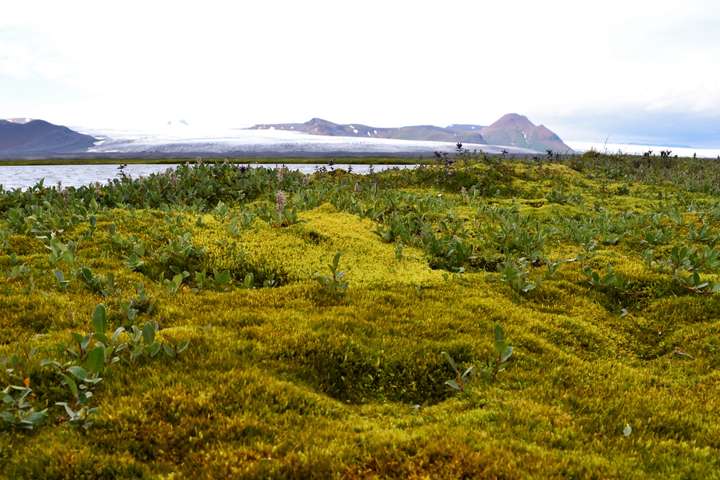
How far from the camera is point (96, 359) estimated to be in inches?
197

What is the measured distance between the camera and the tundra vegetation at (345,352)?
4492mm

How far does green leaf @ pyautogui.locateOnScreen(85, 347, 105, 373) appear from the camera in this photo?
16.4 feet

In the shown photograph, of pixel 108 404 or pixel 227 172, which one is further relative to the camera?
pixel 227 172

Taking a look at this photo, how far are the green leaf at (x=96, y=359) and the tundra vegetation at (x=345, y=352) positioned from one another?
0.10 feet

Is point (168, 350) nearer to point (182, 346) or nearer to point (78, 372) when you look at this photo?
point (182, 346)

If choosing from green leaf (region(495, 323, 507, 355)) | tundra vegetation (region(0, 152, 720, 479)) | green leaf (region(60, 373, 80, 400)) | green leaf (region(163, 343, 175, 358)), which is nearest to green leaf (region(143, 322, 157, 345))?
tundra vegetation (region(0, 152, 720, 479))

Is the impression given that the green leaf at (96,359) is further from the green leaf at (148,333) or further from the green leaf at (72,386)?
the green leaf at (148,333)

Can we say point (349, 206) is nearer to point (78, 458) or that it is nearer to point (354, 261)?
point (354, 261)

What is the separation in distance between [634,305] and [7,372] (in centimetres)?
976

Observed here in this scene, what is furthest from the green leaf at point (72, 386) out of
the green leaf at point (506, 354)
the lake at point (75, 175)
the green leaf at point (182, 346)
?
the lake at point (75, 175)

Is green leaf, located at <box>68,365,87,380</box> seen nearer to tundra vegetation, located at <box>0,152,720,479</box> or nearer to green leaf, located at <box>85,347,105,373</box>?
tundra vegetation, located at <box>0,152,720,479</box>

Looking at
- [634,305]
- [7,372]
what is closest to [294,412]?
[7,372]

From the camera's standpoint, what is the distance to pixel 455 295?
8805mm

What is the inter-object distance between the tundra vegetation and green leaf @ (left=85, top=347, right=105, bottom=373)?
0.10ft
